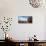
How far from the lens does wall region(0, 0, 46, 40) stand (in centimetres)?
223

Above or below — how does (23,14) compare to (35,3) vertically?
below

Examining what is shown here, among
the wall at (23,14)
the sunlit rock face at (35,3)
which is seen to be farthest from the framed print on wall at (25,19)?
the sunlit rock face at (35,3)

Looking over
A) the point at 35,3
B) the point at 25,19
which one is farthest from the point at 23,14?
the point at 35,3

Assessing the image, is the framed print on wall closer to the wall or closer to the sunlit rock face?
the wall

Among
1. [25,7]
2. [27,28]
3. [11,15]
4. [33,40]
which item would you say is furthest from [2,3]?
[33,40]

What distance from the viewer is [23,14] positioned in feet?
7.36

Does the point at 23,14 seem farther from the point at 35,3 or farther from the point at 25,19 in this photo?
the point at 35,3

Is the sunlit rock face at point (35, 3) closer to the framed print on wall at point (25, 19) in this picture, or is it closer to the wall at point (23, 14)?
the wall at point (23, 14)

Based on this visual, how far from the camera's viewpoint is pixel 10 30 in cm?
223

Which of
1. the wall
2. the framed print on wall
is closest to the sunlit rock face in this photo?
the wall

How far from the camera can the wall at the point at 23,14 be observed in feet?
7.30

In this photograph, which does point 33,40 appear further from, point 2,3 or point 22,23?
point 2,3

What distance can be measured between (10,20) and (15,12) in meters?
0.18

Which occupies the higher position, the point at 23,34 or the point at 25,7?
the point at 25,7
